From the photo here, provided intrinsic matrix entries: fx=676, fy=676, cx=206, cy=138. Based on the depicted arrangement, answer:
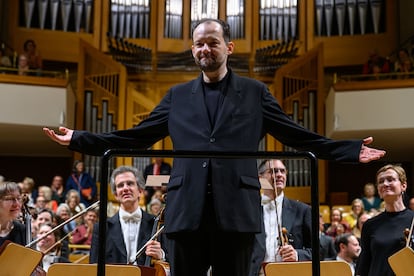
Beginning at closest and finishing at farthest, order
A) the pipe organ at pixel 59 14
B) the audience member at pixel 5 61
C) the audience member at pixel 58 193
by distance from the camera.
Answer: the audience member at pixel 58 193
the audience member at pixel 5 61
the pipe organ at pixel 59 14

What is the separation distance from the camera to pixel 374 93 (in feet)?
31.6

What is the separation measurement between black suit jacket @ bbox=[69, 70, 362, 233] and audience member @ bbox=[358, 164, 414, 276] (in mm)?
1447

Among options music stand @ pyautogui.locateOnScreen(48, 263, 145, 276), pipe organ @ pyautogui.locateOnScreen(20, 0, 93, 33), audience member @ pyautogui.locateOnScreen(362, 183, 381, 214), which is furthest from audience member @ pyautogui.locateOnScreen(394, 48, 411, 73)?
music stand @ pyautogui.locateOnScreen(48, 263, 145, 276)

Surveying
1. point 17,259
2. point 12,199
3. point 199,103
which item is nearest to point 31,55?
point 12,199

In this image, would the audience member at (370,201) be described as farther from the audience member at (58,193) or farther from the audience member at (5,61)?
the audience member at (5,61)

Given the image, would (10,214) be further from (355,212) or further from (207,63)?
(355,212)

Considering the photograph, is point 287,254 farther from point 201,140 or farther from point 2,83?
point 2,83

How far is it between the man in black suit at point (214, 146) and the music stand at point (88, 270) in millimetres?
689

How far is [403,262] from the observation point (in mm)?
3137

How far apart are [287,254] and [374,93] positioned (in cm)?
673

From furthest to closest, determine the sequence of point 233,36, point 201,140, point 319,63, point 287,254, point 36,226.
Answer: point 233,36 < point 319,63 < point 36,226 < point 287,254 < point 201,140

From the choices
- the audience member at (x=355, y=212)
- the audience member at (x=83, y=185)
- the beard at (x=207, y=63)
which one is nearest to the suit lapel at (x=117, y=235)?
the beard at (x=207, y=63)

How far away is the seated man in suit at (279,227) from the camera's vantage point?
354 cm

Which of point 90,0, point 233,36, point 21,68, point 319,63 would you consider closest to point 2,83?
point 21,68
